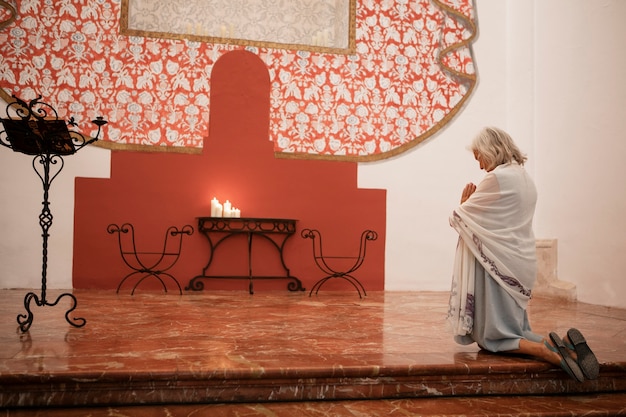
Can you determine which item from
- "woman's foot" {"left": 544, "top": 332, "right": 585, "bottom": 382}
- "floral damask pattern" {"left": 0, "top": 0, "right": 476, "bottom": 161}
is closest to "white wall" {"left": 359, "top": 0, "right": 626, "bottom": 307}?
"floral damask pattern" {"left": 0, "top": 0, "right": 476, "bottom": 161}

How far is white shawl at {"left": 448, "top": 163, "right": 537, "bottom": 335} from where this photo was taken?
113 inches

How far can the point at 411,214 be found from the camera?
6.29 meters

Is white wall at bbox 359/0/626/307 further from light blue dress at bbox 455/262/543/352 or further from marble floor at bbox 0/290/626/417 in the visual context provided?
light blue dress at bbox 455/262/543/352

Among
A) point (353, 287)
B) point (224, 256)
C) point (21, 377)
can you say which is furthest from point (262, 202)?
point (21, 377)

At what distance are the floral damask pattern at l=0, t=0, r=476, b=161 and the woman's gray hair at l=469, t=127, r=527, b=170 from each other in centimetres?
321

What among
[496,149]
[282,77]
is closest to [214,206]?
[282,77]

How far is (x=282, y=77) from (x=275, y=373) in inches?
170

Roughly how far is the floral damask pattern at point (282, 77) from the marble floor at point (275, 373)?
9.25 feet

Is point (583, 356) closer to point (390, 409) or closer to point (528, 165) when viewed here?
point (390, 409)

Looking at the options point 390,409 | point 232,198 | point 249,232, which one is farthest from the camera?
point 232,198

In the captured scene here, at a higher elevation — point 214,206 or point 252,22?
point 252,22

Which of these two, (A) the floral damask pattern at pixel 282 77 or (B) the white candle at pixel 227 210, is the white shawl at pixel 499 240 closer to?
(B) the white candle at pixel 227 210

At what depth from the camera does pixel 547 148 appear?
5926 millimetres

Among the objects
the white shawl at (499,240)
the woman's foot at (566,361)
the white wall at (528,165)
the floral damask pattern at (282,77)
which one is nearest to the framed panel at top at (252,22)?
the floral damask pattern at (282,77)
